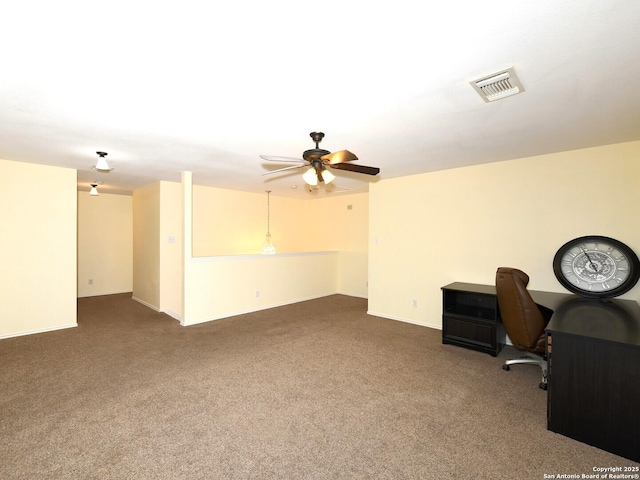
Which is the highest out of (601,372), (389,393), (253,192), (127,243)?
(253,192)

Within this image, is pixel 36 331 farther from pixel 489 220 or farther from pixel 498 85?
pixel 489 220

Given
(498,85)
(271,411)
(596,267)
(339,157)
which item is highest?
(498,85)

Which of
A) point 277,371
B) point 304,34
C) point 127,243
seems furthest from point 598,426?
point 127,243

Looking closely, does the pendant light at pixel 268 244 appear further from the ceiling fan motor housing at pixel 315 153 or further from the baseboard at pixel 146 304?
the ceiling fan motor housing at pixel 315 153

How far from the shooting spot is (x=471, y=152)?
3.47m

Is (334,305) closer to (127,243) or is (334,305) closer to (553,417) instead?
(553,417)

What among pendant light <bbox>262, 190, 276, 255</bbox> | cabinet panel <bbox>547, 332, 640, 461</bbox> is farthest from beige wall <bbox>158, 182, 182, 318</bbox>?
cabinet panel <bbox>547, 332, 640, 461</bbox>

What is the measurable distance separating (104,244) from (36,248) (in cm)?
292

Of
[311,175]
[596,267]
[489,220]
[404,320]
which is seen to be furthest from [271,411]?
[596,267]

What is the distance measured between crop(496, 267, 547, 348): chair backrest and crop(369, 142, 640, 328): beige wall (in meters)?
1.13

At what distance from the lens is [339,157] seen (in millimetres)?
2568

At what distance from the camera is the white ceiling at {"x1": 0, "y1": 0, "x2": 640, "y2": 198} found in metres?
1.35

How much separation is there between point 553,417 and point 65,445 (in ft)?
10.7

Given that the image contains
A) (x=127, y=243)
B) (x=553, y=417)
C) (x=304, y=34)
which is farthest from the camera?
(x=127, y=243)
